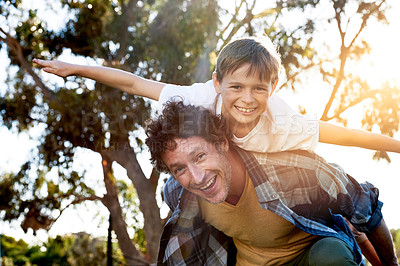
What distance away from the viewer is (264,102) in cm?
245

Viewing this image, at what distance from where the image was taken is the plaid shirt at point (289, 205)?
2143 mm

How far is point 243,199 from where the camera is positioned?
2.24m

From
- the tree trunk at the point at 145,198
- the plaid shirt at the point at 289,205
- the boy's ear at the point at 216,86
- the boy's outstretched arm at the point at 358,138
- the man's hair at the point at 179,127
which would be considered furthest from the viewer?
the tree trunk at the point at 145,198

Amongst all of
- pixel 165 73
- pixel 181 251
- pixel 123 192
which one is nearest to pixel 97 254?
pixel 123 192

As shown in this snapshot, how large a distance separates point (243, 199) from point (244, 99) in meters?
0.53

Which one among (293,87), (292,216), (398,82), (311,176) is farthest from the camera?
(293,87)

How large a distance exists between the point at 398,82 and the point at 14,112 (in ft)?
23.1

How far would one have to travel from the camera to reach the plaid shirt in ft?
7.03

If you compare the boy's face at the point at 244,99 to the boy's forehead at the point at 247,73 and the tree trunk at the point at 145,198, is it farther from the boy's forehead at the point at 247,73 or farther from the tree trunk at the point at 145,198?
the tree trunk at the point at 145,198

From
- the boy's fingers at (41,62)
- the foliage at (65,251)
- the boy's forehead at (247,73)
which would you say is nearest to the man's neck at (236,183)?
the boy's forehead at (247,73)

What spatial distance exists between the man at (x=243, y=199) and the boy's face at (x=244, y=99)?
0.38 ft

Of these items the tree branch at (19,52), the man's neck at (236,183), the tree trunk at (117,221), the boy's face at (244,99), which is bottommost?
the tree trunk at (117,221)

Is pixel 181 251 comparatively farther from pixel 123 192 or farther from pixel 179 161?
pixel 123 192

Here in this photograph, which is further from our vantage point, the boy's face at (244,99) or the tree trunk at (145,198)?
the tree trunk at (145,198)
